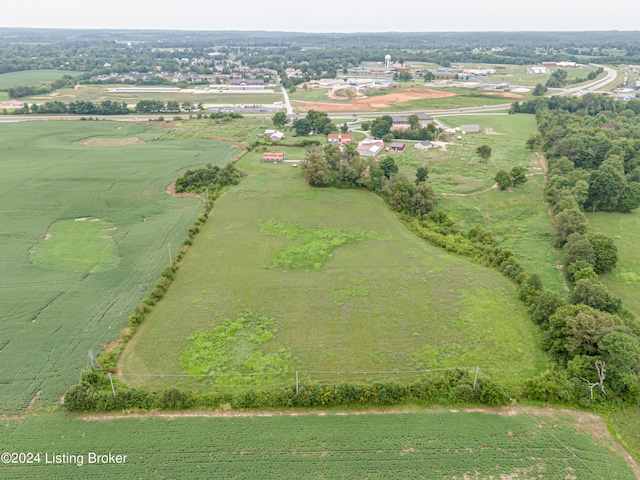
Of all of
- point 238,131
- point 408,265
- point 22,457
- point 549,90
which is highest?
point 549,90

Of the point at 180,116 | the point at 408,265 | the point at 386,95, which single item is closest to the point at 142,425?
the point at 408,265

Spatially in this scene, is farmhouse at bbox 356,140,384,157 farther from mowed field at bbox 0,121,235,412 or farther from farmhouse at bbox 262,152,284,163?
mowed field at bbox 0,121,235,412

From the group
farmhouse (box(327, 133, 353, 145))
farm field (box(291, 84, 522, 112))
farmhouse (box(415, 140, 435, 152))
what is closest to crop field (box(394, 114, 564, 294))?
farmhouse (box(415, 140, 435, 152))

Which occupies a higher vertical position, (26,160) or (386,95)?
(386,95)

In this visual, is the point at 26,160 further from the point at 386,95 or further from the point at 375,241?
the point at 386,95

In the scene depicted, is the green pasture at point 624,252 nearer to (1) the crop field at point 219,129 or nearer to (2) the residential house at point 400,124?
(2) the residential house at point 400,124

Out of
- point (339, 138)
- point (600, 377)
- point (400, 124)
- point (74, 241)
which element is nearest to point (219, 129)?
→ point (339, 138)
